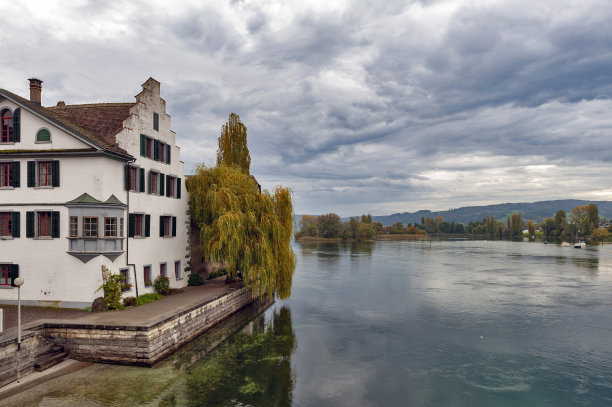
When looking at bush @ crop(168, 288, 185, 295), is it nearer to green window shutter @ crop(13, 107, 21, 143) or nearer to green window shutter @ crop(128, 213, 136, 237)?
green window shutter @ crop(128, 213, 136, 237)

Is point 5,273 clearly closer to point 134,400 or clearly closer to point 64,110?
point 64,110

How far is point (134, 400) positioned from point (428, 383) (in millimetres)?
13683

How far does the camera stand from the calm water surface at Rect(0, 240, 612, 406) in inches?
674

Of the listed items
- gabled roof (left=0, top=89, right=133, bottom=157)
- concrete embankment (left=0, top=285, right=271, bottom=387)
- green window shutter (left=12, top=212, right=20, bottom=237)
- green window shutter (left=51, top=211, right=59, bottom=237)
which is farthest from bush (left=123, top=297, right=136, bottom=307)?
gabled roof (left=0, top=89, right=133, bottom=157)

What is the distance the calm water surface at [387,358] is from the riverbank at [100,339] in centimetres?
74

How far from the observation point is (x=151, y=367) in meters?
18.9

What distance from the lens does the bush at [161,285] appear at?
27.5 meters

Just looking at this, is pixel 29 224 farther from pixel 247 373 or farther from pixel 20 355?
pixel 247 373

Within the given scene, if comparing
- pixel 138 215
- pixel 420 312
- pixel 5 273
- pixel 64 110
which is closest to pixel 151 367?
pixel 138 215

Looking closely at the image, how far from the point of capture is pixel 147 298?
25.5m

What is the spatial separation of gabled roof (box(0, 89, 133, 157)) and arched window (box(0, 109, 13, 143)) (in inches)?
48.5

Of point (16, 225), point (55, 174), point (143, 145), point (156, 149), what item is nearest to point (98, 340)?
point (16, 225)

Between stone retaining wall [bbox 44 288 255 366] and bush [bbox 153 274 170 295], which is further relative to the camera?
bush [bbox 153 274 170 295]

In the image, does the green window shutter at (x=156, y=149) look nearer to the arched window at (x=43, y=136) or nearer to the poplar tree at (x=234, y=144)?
the arched window at (x=43, y=136)
